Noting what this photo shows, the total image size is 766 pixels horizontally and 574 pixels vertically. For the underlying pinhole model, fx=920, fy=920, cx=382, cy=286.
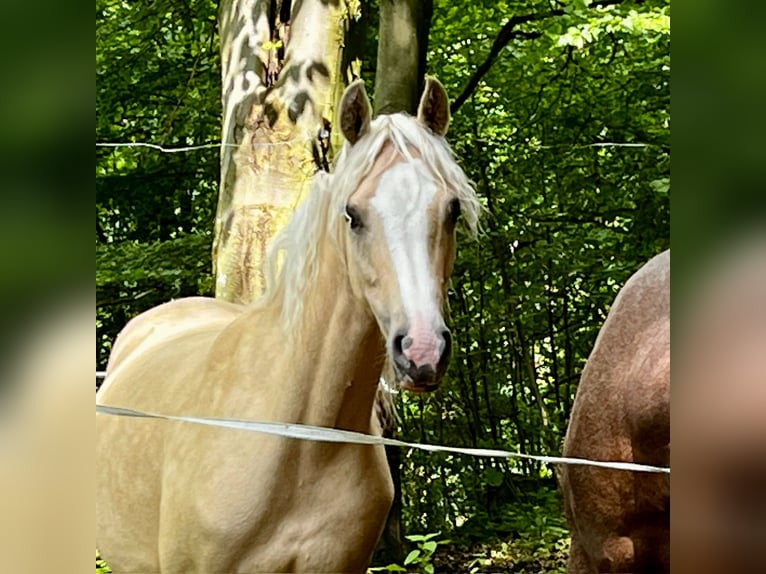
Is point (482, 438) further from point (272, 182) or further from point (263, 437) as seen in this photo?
point (263, 437)

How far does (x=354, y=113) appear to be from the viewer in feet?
7.04

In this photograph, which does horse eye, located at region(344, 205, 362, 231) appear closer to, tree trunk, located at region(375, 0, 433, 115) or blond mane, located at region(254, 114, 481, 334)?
blond mane, located at region(254, 114, 481, 334)

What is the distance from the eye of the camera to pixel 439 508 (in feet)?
18.2

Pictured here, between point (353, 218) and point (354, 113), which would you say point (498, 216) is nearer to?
point (354, 113)

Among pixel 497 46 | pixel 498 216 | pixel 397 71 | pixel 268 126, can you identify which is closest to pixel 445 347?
pixel 268 126

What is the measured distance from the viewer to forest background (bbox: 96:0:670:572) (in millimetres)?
5332

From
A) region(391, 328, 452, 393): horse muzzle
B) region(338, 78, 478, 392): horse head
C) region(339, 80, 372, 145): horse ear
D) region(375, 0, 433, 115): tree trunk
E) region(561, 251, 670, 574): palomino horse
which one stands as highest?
region(375, 0, 433, 115): tree trunk

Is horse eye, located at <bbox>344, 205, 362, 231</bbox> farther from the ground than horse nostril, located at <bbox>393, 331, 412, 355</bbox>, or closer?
farther from the ground

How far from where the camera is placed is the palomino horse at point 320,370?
6.38 ft

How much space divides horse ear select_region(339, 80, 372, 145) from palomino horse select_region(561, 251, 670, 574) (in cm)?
80

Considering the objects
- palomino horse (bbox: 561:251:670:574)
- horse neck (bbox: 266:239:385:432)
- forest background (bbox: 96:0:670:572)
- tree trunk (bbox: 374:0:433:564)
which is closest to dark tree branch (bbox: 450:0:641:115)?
forest background (bbox: 96:0:670:572)

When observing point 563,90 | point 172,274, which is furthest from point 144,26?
point 563,90
